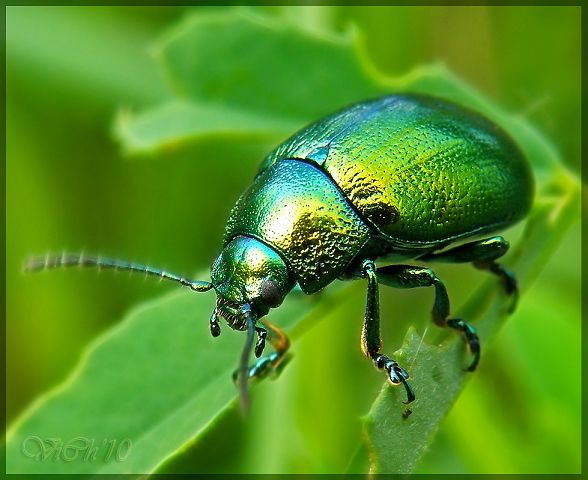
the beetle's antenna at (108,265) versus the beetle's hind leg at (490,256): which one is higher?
the beetle's hind leg at (490,256)

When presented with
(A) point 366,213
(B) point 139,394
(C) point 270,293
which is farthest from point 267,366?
(A) point 366,213

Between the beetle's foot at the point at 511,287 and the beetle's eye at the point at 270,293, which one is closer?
the beetle's eye at the point at 270,293

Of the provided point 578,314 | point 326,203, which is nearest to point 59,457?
point 326,203

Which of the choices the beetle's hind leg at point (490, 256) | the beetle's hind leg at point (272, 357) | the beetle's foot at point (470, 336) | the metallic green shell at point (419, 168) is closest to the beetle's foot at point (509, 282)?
the beetle's hind leg at point (490, 256)

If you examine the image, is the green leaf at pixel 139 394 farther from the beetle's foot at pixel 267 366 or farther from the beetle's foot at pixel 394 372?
the beetle's foot at pixel 394 372

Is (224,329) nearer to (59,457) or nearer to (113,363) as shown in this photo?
(113,363)

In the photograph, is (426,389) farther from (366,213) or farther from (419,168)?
(419,168)
